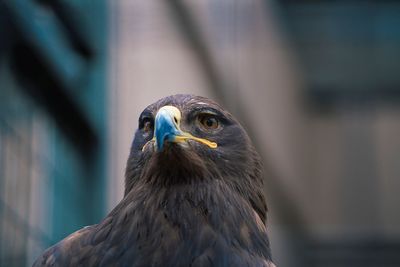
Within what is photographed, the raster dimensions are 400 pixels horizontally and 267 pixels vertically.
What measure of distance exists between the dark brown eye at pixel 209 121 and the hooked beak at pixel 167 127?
0.09 meters

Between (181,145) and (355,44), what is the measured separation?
4.92 metres

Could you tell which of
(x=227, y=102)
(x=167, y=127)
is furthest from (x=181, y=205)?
(x=227, y=102)

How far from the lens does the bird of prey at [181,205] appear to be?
2.28 m

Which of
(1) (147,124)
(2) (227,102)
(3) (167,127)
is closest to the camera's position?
(3) (167,127)

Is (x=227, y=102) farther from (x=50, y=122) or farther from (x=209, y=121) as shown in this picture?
(x=209, y=121)

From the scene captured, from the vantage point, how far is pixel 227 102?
512 cm

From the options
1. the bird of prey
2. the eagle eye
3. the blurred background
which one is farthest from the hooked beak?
the blurred background

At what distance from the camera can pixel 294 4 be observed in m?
6.46

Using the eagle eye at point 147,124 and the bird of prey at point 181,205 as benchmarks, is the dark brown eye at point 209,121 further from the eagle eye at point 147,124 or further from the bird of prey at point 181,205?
the eagle eye at point 147,124

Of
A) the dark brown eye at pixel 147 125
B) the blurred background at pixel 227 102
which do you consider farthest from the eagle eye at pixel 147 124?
the blurred background at pixel 227 102

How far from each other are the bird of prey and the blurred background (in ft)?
2.48

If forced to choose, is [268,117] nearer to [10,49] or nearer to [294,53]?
[294,53]

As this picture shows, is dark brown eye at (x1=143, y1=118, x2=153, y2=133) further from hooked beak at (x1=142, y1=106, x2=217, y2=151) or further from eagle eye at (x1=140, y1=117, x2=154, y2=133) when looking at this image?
hooked beak at (x1=142, y1=106, x2=217, y2=151)

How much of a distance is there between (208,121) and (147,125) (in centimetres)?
14
